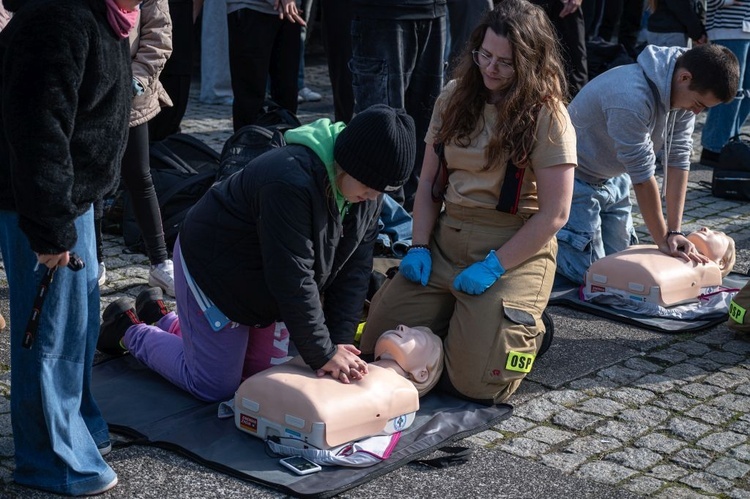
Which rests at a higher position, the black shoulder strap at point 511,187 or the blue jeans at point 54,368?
the black shoulder strap at point 511,187

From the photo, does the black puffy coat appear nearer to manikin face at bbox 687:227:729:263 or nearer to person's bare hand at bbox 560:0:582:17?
manikin face at bbox 687:227:729:263

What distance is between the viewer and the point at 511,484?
3312mm

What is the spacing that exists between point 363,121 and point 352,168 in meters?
Answer: 0.15

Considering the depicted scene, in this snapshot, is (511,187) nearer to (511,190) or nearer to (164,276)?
(511,190)

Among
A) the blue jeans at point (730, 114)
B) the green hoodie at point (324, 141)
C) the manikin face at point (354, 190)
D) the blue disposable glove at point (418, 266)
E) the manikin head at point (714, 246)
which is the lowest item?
the manikin head at point (714, 246)

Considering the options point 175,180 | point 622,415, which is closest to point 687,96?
point 622,415

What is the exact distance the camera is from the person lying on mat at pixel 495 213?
3922 millimetres

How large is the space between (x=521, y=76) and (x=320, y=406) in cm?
149

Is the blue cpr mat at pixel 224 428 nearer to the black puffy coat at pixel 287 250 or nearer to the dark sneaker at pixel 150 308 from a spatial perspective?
the dark sneaker at pixel 150 308

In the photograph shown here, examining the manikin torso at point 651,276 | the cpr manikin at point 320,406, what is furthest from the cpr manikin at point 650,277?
the cpr manikin at point 320,406

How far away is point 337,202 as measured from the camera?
134 inches

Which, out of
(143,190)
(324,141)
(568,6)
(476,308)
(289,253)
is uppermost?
(568,6)

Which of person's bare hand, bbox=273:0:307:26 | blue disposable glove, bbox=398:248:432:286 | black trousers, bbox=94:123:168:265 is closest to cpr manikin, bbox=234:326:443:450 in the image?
blue disposable glove, bbox=398:248:432:286

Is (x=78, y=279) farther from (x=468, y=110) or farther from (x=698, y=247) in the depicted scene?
(x=698, y=247)
